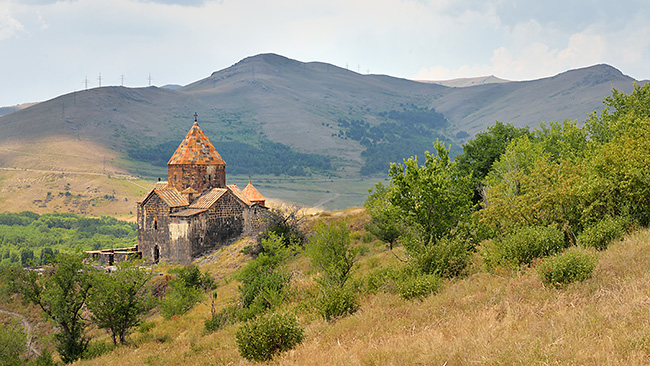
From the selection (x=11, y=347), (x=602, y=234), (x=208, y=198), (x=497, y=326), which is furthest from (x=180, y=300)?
(x=602, y=234)

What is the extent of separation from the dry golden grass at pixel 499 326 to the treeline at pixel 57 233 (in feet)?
286

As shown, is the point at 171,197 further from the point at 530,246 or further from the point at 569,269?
the point at 569,269

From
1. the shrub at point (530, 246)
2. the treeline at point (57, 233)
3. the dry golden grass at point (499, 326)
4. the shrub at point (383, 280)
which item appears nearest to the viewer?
the dry golden grass at point (499, 326)

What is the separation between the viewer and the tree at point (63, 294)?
691 inches

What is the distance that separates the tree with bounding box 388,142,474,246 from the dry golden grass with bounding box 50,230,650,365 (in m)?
2.97

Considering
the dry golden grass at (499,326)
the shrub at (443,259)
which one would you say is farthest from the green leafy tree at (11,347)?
the shrub at (443,259)

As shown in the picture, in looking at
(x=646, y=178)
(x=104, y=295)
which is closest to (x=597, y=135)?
(x=646, y=178)

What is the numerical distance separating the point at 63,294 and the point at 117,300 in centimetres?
214

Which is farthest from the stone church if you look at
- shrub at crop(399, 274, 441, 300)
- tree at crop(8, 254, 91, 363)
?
shrub at crop(399, 274, 441, 300)

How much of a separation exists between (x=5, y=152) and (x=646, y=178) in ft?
677

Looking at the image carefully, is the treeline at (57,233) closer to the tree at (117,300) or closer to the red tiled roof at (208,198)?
the red tiled roof at (208,198)

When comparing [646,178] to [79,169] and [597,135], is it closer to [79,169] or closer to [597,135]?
[597,135]

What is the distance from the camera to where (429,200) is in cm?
1609

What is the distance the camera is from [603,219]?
15.1 m
